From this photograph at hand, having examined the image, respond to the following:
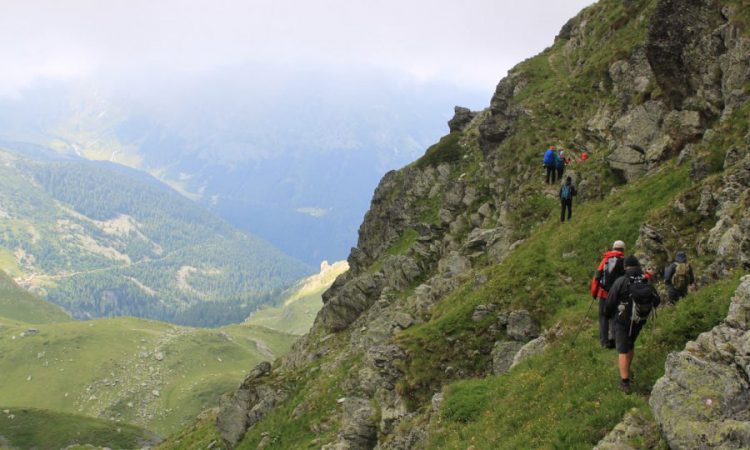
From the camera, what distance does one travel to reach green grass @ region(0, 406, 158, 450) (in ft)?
492

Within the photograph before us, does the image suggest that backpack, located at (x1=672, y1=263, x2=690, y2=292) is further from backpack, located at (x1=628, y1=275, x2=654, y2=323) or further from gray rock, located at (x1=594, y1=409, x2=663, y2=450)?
gray rock, located at (x1=594, y1=409, x2=663, y2=450)

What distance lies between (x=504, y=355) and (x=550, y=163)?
22.8 metres

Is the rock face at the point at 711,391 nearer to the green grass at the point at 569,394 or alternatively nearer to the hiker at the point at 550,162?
the green grass at the point at 569,394

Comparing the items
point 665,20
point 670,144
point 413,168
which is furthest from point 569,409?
point 413,168

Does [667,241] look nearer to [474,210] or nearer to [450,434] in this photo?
[450,434]

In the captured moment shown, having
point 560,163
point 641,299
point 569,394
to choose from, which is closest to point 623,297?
point 641,299

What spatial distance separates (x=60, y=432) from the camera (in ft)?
507

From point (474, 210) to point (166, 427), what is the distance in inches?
6335

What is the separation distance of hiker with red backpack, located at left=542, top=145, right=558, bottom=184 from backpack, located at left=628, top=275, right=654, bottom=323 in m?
30.6

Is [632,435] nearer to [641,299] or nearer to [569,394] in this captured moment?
[641,299]

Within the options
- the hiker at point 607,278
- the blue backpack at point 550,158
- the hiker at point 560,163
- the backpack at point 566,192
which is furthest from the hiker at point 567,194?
the hiker at point 607,278

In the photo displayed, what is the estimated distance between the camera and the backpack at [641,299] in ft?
53.7

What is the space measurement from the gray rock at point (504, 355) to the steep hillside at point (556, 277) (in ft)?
0.35

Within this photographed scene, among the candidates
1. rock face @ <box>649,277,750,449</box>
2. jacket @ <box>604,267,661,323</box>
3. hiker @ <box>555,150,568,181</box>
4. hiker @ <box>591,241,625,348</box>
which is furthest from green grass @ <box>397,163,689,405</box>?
rock face @ <box>649,277,750,449</box>
